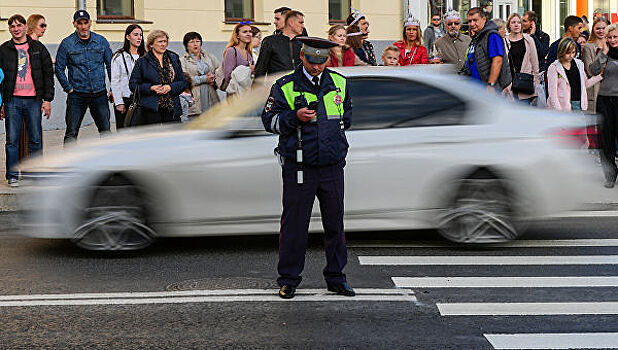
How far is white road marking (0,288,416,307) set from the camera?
7043 mm

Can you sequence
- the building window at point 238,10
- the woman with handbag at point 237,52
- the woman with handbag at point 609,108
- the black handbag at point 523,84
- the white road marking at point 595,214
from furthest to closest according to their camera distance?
the building window at point 238,10, the woman with handbag at point 237,52, the black handbag at point 523,84, the woman with handbag at point 609,108, the white road marking at point 595,214

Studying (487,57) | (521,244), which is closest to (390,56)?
(487,57)

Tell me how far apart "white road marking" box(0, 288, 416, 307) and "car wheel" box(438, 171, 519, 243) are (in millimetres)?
1524

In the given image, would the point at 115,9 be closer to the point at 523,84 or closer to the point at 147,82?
the point at 147,82

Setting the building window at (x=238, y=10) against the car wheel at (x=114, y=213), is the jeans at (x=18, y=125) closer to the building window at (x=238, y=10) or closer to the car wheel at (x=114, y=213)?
the car wheel at (x=114, y=213)

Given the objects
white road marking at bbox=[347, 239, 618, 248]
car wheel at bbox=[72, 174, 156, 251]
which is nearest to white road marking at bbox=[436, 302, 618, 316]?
white road marking at bbox=[347, 239, 618, 248]

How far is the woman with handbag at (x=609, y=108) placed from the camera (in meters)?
12.3

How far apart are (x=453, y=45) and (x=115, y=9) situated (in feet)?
25.5

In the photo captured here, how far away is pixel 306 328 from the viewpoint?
6328 mm

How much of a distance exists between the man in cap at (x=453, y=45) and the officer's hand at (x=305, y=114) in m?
7.45

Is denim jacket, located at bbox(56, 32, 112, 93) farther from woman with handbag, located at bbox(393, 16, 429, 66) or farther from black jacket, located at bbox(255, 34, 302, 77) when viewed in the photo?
woman with handbag, located at bbox(393, 16, 429, 66)

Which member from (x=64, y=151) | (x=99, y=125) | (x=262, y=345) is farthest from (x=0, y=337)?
(x=99, y=125)

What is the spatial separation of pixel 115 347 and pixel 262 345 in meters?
0.80

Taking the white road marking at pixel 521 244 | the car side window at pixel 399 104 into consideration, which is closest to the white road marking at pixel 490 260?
the white road marking at pixel 521 244
